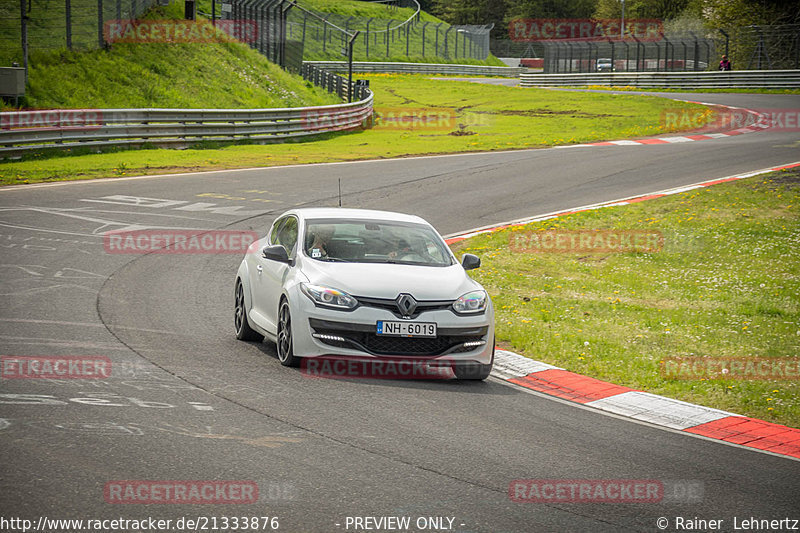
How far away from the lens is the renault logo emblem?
862 cm

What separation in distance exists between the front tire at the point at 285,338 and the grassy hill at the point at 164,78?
24.0m

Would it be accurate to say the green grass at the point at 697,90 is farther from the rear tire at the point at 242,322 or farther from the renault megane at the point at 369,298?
the rear tire at the point at 242,322

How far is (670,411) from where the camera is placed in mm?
8305

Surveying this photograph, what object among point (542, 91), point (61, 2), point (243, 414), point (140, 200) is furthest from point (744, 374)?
point (542, 91)

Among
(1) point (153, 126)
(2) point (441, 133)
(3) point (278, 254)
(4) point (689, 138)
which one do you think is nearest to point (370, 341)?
(3) point (278, 254)

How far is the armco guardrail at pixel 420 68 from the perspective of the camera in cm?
7235

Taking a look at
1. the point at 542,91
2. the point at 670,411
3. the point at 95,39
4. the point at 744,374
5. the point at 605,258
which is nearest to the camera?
the point at 670,411

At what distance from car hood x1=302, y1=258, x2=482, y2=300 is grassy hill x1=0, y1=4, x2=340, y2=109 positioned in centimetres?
2416

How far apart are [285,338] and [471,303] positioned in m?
1.82

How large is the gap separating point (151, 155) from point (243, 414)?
22142 mm

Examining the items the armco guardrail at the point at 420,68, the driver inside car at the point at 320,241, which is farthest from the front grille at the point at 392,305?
the armco guardrail at the point at 420,68

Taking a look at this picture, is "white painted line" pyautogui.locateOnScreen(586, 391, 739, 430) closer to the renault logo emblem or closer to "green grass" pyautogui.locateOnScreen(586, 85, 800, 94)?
the renault logo emblem

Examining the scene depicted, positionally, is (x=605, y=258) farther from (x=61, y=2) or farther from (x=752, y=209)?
(x=61, y=2)

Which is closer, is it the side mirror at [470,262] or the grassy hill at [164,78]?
the side mirror at [470,262]
